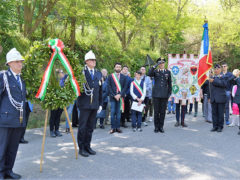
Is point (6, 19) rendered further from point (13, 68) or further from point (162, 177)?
point (162, 177)

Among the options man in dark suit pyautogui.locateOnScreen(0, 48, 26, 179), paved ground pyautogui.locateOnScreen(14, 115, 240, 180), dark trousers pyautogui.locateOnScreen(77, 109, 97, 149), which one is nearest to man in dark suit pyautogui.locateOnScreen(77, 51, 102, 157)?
dark trousers pyautogui.locateOnScreen(77, 109, 97, 149)

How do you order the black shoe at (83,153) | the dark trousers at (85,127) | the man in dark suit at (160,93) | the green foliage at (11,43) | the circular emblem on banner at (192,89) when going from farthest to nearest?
the green foliage at (11,43) → the circular emblem on banner at (192,89) → the man in dark suit at (160,93) → the dark trousers at (85,127) → the black shoe at (83,153)

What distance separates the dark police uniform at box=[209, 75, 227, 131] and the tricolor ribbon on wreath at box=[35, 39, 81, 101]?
5279 millimetres

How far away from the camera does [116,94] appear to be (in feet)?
30.2

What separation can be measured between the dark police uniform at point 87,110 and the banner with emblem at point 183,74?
14.3 ft

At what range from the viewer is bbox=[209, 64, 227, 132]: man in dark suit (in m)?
9.31

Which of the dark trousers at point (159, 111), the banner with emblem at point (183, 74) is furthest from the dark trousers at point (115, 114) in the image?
the banner with emblem at point (183, 74)

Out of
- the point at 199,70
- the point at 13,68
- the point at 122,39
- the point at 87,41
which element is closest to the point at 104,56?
the point at 87,41

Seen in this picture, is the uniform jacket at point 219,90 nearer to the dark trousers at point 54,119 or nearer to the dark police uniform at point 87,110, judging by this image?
the dark police uniform at point 87,110

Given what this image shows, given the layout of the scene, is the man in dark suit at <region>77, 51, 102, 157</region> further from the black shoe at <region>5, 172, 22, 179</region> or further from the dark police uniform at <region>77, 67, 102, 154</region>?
the black shoe at <region>5, 172, 22, 179</region>

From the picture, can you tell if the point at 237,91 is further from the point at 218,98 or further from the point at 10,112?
the point at 10,112

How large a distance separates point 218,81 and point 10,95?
6.85 metres

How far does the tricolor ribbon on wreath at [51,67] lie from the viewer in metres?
5.42

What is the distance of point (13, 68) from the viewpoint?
191 inches
